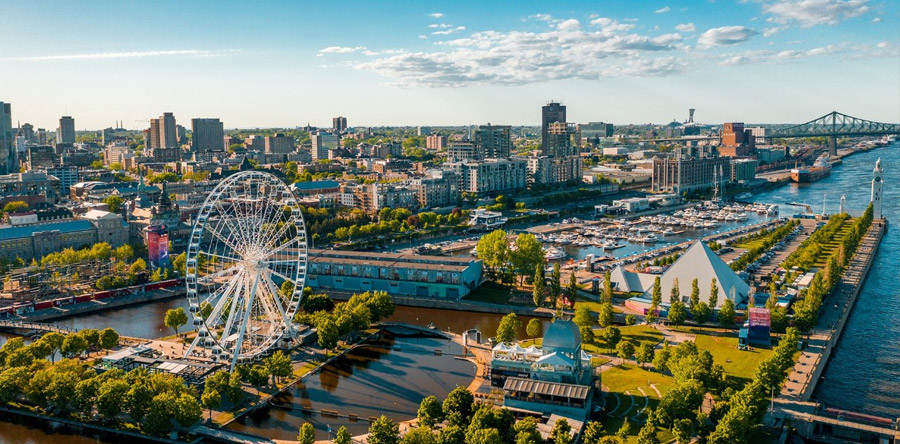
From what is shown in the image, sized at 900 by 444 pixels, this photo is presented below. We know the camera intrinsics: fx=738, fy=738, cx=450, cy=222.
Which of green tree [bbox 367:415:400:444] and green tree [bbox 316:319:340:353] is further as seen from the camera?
green tree [bbox 316:319:340:353]

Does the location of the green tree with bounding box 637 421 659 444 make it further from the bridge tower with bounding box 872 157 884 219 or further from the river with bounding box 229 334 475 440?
the bridge tower with bounding box 872 157 884 219

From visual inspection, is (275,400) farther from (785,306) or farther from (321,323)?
(785,306)

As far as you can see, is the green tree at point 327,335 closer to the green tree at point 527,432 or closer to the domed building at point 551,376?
the domed building at point 551,376

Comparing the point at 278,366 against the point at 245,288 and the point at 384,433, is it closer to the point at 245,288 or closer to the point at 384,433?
the point at 245,288

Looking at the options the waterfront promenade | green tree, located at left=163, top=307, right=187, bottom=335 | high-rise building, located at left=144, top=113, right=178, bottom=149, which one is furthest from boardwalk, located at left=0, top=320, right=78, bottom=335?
high-rise building, located at left=144, top=113, right=178, bottom=149

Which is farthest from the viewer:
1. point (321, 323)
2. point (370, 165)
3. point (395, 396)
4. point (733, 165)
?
point (370, 165)

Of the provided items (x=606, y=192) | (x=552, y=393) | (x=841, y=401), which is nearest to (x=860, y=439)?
(x=841, y=401)
